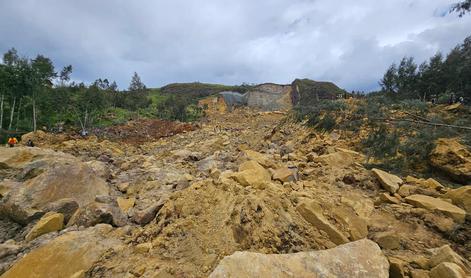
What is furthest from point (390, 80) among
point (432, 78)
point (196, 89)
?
point (196, 89)

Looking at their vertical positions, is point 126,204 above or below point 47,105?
below

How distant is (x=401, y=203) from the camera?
3680mm

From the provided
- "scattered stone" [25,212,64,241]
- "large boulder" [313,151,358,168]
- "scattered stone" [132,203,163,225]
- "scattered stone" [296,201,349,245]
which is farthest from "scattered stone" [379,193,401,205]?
"scattered stone" [25,212,64,241]

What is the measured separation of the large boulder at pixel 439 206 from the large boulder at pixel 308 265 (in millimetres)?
1966

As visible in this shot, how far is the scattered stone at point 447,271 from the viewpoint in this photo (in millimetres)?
1814

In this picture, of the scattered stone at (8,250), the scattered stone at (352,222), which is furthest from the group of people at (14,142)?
the scattered stone at (352,222)

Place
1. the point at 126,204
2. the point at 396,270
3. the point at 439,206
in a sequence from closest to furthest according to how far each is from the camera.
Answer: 1. the point at 396,270
2. the point at 439,206
3. the point at 126,204

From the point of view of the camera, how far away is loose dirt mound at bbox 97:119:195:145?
1633 cm

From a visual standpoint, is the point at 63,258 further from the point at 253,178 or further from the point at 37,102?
the point at 37,102

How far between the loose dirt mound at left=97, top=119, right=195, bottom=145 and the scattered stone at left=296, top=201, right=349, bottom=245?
45.3ft

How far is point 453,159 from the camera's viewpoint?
566cm

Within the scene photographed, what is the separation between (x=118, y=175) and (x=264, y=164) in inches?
148

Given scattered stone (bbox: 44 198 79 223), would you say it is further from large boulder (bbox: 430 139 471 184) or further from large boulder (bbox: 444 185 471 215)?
large boulder (bbox: 430 139 471 184)

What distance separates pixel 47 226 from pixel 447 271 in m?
4.10
